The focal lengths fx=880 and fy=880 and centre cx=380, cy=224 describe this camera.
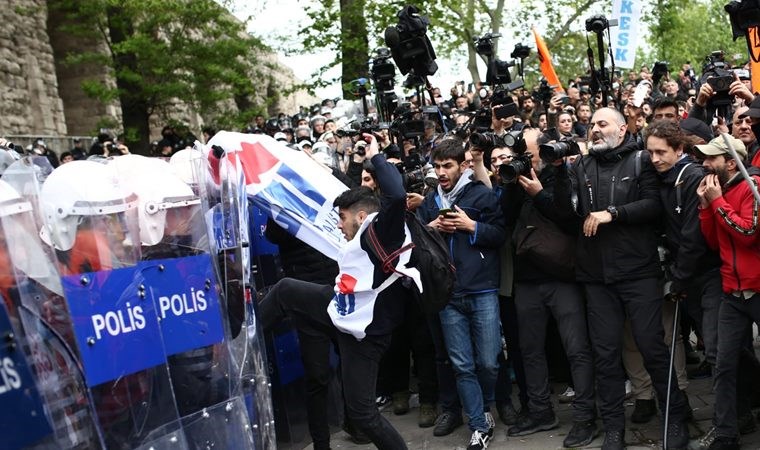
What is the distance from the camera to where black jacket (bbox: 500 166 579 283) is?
5814mm

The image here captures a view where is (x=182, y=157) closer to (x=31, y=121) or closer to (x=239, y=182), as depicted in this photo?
(x=239, y=182)

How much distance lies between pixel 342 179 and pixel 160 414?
9.11 feet

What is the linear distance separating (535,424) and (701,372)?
1697 millimetres

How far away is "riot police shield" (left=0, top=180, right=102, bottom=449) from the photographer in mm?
3093

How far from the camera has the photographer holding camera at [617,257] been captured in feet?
18.1

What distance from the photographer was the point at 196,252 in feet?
14.3

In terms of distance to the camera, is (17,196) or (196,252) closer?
(17,196)

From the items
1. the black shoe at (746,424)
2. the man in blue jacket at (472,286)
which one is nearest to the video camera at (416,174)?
the man in blue jacket at (472,286)

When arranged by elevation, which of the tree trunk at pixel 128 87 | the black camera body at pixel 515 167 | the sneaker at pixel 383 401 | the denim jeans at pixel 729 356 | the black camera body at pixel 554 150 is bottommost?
the sneaker at pixel 383 401

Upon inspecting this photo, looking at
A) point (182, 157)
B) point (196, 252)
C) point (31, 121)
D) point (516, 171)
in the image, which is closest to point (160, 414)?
point (196, 252)

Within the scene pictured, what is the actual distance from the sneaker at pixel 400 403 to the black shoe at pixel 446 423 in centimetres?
58

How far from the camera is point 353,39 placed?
53.8 ft

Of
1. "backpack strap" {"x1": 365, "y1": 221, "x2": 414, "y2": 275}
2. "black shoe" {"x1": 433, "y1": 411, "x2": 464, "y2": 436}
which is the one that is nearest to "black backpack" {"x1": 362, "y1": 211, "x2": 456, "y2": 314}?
"backpack strap" {"x1": 365, "y1": 221, "x2": 414, "y2": 275}

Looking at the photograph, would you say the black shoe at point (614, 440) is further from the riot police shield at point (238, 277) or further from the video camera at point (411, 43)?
the video camera at point (411, 43)
